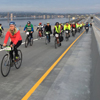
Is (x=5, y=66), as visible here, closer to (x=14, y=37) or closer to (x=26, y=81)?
(x=26, y=81)

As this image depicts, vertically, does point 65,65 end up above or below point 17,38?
below

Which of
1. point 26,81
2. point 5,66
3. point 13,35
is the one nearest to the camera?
point 26,81

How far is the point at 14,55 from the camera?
24.1 feet

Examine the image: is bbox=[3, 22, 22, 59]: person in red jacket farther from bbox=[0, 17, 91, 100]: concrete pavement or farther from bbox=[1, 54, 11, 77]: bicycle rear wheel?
bbox=[0, 17, 91, 100]: concrete pavement

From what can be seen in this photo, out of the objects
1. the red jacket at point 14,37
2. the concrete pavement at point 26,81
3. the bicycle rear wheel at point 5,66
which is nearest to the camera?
the concrete pavement at point 26,81

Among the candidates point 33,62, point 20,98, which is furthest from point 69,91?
point 33,62

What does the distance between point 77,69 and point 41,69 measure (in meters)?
1.39

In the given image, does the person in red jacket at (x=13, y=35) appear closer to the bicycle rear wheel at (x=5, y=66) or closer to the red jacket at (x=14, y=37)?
the red jacket at (x=14, y=37)

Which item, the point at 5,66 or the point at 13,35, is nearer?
the point at 5,66

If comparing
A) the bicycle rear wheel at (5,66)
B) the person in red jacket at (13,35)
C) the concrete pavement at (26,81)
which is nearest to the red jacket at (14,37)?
the person in red jacket at (13,35)

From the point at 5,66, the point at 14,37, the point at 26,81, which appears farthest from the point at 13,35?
the point at 26,81

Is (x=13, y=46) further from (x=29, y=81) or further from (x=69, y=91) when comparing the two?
(x=69, y=91)

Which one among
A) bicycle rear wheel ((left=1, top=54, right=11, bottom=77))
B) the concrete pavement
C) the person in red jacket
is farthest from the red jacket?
the concrete pavement

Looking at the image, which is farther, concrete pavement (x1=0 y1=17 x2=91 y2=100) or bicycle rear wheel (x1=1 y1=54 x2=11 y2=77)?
bicycle rear wheel (x1=1 y1=54 x2=11 y2=77)
